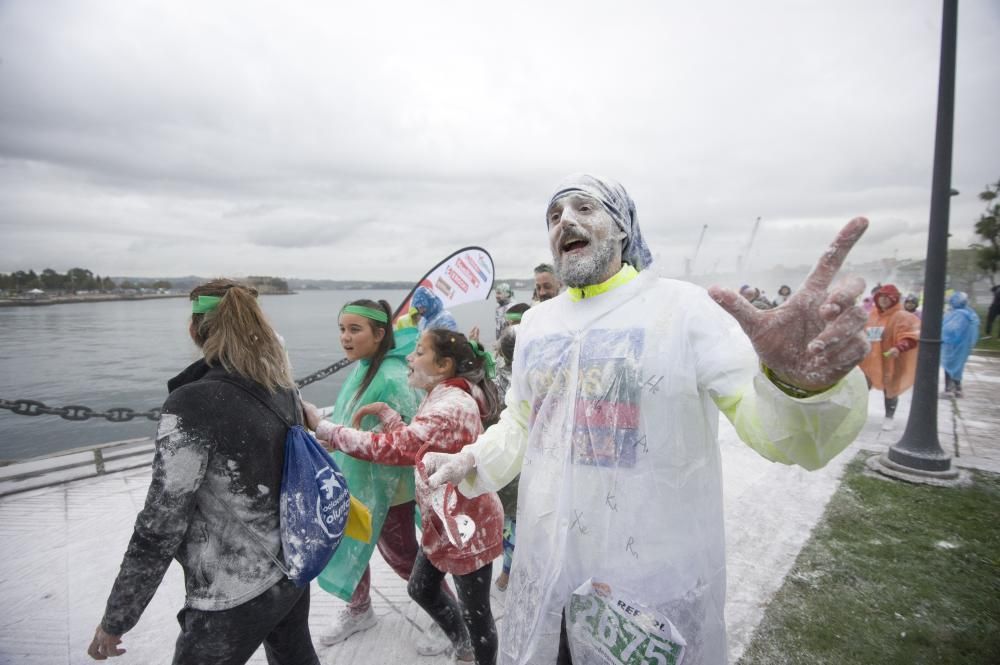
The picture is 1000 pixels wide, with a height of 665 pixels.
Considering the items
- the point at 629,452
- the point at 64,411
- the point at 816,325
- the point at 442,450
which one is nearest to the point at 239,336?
the point at 442,450

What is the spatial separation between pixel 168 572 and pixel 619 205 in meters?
3.94

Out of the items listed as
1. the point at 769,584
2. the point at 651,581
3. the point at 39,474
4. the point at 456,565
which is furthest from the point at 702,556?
the point at 39,474

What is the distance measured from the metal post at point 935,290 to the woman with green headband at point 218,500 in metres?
5.66

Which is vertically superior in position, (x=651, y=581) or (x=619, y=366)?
(x=619, y=366)

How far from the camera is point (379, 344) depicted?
8.91 feet

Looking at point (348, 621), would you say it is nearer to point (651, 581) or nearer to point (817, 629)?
point (651, 581)

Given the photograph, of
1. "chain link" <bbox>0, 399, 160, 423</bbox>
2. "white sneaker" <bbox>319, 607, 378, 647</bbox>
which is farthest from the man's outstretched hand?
"chain link" <bbox>0, 399, 160, 423</bbox>

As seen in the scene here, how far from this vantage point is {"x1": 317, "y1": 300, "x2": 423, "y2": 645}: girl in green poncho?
2441 mm

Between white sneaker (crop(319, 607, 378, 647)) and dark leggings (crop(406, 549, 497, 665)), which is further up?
dark leggings (crop(406, 549, 497, 665))

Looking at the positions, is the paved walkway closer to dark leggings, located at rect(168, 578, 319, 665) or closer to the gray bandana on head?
dark leggings, located at rect(168, 578, 319, 665)

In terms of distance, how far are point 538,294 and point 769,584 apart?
132 inches

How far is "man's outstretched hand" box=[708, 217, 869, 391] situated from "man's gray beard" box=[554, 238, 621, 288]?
53 cm

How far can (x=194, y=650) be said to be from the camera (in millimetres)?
1516

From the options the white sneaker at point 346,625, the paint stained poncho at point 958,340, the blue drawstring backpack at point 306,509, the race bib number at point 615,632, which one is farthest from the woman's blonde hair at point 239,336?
the paint stained poncho at point 958,340
